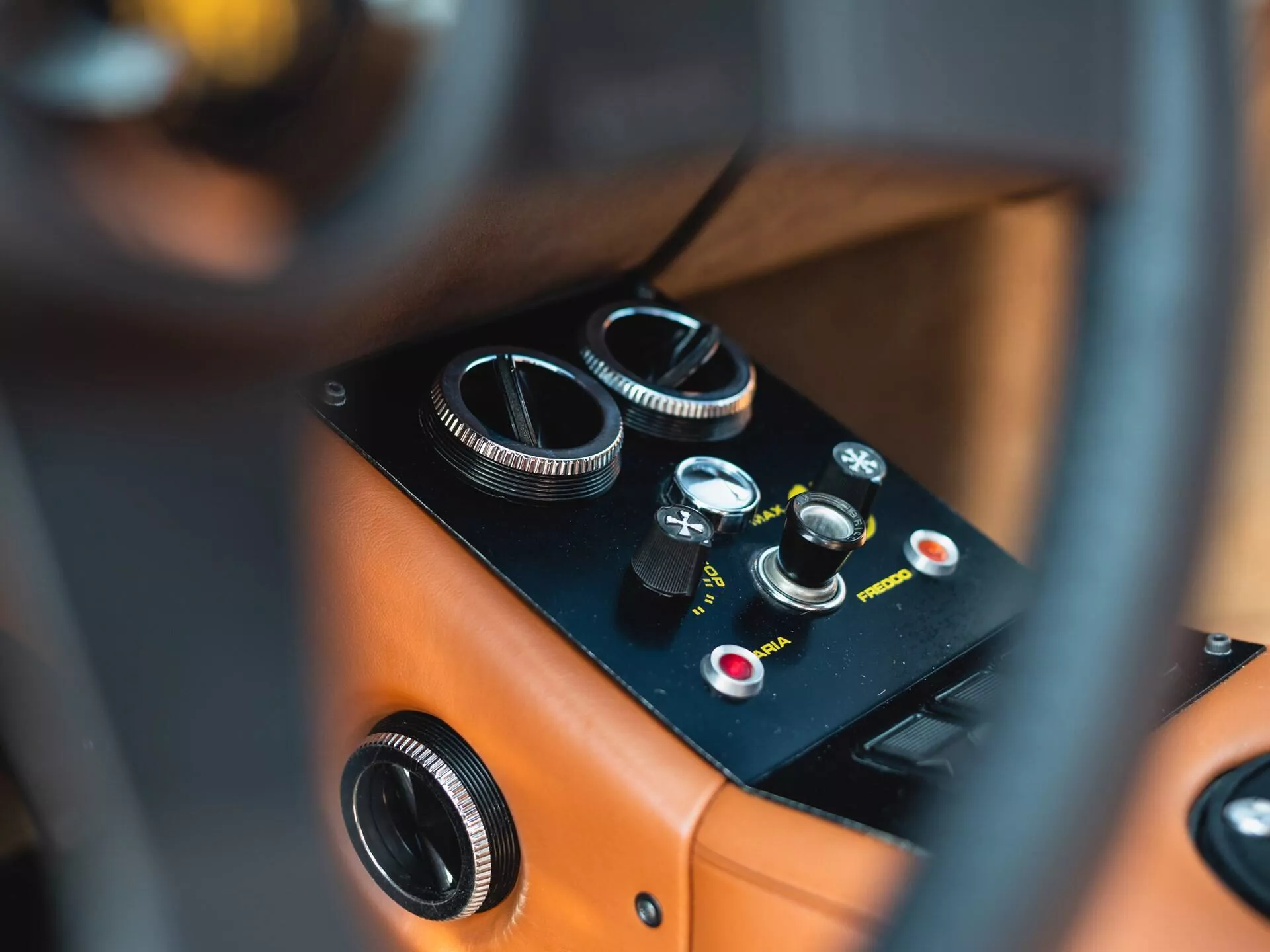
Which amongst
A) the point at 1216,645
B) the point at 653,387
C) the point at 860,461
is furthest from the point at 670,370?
the point at 1216,645

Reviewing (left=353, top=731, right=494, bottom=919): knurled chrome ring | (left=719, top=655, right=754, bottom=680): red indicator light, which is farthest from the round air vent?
(left=719, top=655, right=754, bottom=680): red indicator light

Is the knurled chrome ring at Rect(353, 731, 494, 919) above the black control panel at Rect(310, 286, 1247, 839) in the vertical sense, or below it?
below

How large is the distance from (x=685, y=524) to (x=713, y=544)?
2.9 inches

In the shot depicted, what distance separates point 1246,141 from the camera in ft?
1.37

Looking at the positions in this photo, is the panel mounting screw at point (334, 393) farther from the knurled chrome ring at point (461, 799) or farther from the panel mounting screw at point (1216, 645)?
the panel mounting screw at point (1216, 645)

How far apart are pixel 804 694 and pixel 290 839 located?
44 cm

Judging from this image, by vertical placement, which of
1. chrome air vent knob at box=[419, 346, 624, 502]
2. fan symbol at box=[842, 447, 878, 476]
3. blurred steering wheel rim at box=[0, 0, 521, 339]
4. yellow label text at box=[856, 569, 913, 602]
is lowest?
yellow label text at box=[856, 569, 913, 602]

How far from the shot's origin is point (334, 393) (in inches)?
31.8

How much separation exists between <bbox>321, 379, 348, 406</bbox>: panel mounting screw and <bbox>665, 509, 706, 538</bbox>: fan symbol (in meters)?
0.22

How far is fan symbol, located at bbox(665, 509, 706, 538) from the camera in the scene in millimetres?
718

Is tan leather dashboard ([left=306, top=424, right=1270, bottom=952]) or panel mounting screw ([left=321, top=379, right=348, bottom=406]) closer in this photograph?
tan leather dashboard ([left=306, top=424, right=1270, bottom=952])

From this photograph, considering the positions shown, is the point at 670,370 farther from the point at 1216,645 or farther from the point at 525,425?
the point at 1216,645

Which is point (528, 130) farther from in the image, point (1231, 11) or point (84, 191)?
point (1231, 11)

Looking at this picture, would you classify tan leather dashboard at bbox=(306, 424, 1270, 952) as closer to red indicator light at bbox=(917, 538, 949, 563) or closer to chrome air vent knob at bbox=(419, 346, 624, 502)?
chrome air vent knob at bbox=(419, 346, 624, 502)
